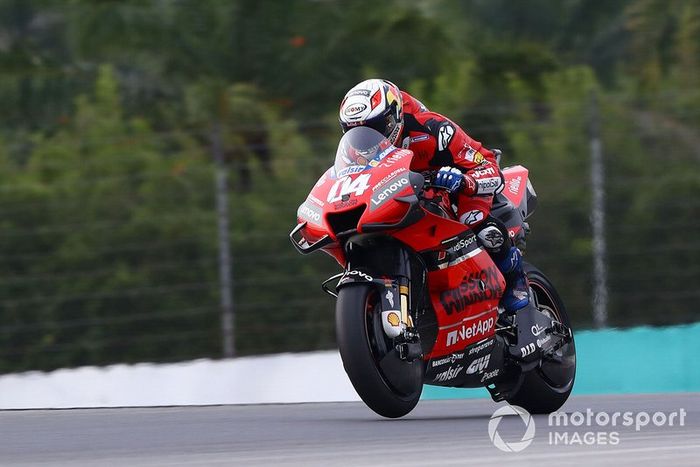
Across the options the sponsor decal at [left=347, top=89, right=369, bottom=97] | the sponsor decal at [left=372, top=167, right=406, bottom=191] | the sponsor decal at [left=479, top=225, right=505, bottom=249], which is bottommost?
the sponsor decal at [left=479, top=225, right=505, bottom=249]

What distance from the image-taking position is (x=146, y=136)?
1050 centimetres

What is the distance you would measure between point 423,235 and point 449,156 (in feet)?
1.49

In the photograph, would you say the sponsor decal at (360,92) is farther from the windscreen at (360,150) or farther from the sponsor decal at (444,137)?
the sponsor decal at (444,137)

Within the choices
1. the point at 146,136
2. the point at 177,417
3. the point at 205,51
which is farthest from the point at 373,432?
the point at 205,51

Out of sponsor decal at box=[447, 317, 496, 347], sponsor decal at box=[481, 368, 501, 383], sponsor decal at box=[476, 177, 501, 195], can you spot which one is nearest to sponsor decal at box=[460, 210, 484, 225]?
sponsor decal at box=[476, 177, 501, 195]

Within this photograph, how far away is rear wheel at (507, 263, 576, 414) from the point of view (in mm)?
7141

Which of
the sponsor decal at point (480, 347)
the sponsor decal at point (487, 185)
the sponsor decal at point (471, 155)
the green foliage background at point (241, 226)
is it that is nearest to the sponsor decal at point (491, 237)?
the sponsor decal at point (487, 185)

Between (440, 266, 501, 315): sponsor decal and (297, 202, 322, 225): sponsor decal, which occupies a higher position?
(297, 202, 322, 225): sponsor decal

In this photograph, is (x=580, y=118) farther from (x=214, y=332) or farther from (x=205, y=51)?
(x=205, y=51)

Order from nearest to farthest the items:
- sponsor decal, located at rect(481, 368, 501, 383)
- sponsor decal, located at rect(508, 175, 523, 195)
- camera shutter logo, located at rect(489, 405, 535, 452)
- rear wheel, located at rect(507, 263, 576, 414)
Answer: camera shutter logo, located at rect(489, 405, 535, 452), sponsor decal, located at rect(481, 368, 501, 383), rear wheel, located at rect(507, 263, 576, 414), sponsor decal, located at rect(508, 175, 523, 195)

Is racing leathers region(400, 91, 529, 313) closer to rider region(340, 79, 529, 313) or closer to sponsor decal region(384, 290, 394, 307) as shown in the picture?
rider region(340, 79, 529, 313)

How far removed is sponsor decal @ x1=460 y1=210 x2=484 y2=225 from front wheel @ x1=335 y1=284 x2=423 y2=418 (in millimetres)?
808

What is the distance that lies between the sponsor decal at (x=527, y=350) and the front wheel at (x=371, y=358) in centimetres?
79

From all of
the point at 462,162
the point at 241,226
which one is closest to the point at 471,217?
the point at 462,162
